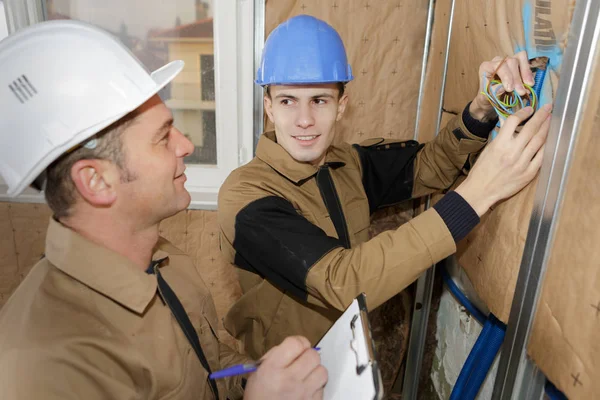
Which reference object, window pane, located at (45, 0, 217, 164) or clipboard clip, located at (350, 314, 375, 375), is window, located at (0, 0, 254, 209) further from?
clipboard clip, located at (350, 314, 375, 375)

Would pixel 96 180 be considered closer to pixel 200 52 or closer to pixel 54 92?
pixel 54 92

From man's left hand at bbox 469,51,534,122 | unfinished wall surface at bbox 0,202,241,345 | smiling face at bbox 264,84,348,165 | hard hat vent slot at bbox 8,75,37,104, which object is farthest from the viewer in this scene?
unfinished wall surface at bbox 0,202,241,345

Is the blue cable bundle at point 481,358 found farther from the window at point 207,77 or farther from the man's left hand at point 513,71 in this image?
the window at point 207,77

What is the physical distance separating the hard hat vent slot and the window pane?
3.80 feet

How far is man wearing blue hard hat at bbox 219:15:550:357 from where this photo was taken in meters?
0.92

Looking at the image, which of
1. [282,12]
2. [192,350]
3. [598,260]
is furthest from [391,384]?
[282,12]

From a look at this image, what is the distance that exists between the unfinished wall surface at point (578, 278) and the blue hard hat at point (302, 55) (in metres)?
0.66

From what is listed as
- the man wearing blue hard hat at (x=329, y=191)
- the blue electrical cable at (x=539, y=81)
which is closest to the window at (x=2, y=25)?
the man wearing blue hard hat at (x=329, y=191)

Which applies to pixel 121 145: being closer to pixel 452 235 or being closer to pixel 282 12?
pixel 452 235

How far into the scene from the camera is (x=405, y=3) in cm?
163

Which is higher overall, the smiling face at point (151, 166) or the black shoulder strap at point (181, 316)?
the smiling face at point (151, 166)

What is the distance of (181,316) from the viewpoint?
941mm

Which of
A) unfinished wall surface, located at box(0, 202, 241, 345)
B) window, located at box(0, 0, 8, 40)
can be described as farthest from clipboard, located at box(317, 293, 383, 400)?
window, located at box(0, 0, 8, 40)

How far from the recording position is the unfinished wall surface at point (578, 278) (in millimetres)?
674
